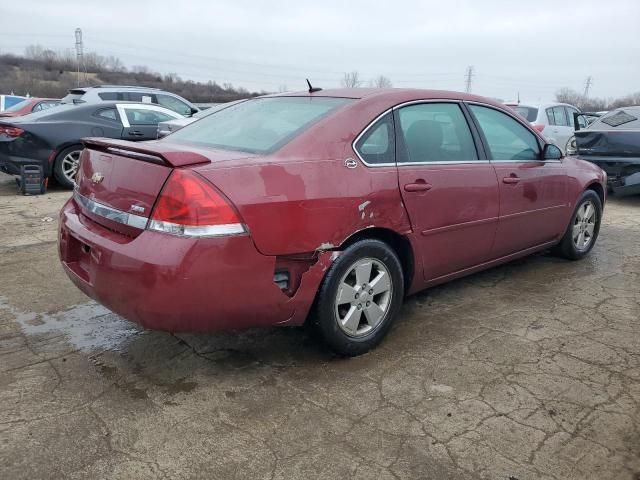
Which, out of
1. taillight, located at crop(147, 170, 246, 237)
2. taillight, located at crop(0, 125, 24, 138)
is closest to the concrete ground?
taillight, located at crop(147, 170, 246, 237)

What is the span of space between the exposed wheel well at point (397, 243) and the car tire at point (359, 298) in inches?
2.0

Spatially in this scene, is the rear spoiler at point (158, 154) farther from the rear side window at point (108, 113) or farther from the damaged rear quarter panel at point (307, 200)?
the rear side window at point (108, 113)

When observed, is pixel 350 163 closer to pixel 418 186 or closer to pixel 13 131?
pixel 418 186

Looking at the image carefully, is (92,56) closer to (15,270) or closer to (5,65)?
(5,65)

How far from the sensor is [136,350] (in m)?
3.25

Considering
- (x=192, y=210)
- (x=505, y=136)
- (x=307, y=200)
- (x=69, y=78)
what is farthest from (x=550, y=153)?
(x=69, y=78)

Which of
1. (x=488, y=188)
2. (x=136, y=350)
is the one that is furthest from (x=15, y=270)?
(x=488, y=188)

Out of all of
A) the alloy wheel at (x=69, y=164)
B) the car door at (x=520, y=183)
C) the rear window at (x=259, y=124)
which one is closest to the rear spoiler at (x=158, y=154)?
the rear window at (x=259, y=124)

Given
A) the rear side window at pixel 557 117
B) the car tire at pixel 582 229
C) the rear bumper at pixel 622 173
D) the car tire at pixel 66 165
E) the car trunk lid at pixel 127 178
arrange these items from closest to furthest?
1. the car trunk lid at pixel 127 178
2. the car tire at pixel 582 229
3. the rear bumper at pixel 622 173
4. the car tire at pixel 66 165
5. the rear side window at pixel 557 117

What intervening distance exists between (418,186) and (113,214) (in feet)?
5.75

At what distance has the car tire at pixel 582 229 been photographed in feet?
16.4

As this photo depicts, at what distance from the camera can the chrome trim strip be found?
260 cm

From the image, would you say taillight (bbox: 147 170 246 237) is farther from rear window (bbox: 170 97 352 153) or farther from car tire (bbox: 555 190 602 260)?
car tire (bbox: 555 190 602 260)

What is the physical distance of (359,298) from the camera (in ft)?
10.2
